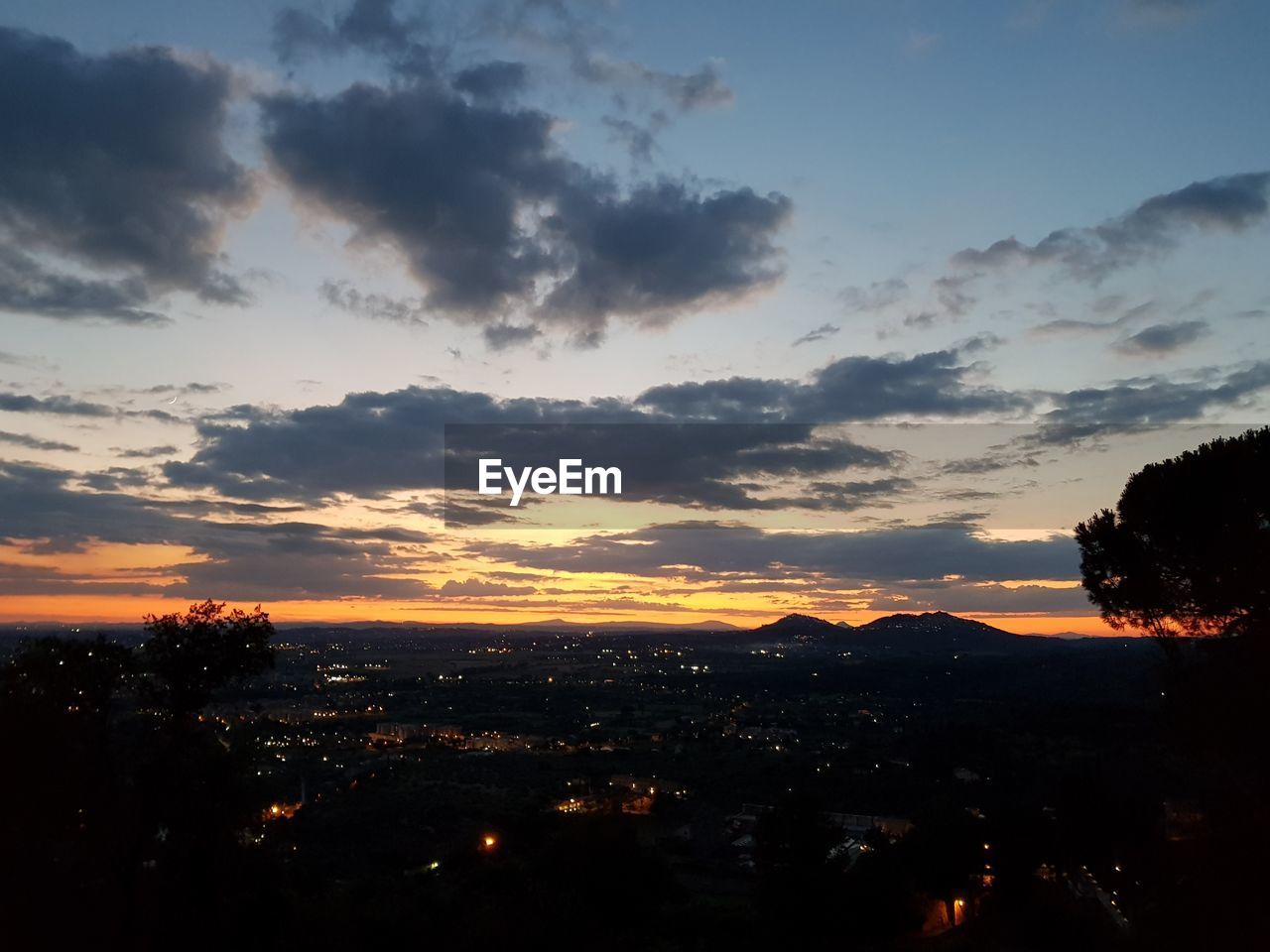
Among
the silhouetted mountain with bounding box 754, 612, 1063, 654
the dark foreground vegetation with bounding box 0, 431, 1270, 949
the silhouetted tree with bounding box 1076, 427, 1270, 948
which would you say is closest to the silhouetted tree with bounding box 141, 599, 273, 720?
the dark foreground vegetation with bounding box 0, 431, 1270, 949

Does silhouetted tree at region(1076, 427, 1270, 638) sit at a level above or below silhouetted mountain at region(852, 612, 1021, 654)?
above

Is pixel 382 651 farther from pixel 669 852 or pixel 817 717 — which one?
pixel 669 852

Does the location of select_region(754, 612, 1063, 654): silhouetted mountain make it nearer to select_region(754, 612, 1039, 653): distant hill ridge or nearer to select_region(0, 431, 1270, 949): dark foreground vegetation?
select_region(754, 612, 1039, 653): distant hill ridge

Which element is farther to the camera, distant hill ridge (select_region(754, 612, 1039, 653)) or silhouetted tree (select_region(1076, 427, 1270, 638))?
distant hill ridge (select_region(754, 612, 1039, 653))

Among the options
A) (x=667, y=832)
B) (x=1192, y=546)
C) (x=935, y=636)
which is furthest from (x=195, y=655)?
(x=935, y=636)

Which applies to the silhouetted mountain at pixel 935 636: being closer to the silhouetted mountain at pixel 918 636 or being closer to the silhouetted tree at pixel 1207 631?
the silhouetted mountain at pixel 918 636

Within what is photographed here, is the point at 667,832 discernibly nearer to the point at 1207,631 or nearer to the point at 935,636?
the point at 1207,631

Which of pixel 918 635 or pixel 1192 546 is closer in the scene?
pixel 1192 546

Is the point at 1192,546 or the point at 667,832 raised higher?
the point at 1192,546

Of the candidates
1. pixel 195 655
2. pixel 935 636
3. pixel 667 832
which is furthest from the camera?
pixel 935 636
